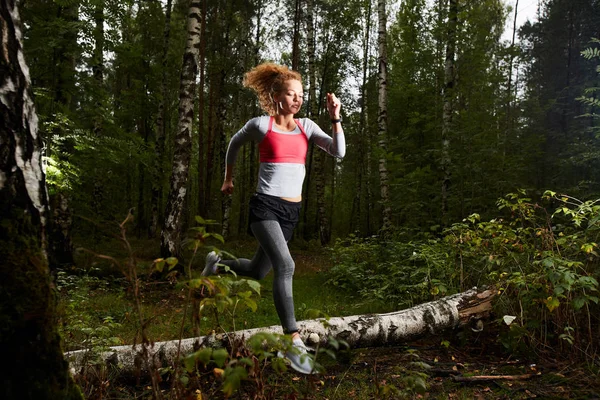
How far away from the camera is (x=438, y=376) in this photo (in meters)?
3.19

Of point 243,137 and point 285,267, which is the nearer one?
point 285,267

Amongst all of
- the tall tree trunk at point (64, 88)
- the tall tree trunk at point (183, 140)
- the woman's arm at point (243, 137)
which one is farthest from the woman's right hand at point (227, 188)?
the tall tree trunk at point (183, 140)

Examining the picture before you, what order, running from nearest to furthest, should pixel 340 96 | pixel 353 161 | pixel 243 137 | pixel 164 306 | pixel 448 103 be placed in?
pixel 243 137 → pixel 164 306 → pixel 448 103 → pixel 340 96 → pixel 353 161

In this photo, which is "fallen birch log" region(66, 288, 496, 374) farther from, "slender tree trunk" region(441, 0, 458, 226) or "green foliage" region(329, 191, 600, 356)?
"slender tree trunk" region(441, 0, 458, 226)

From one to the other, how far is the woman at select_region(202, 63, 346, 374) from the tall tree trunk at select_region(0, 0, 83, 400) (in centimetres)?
170

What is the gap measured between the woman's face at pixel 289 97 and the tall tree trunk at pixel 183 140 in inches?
214

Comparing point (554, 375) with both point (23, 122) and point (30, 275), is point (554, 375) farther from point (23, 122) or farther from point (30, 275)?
point (23, 122)

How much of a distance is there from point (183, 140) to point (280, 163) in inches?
222

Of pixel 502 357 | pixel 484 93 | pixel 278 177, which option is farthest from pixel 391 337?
pixel 484 93

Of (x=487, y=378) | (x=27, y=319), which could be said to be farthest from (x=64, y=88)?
(x=487, y=378)

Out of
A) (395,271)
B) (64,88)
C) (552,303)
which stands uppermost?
(64,88)

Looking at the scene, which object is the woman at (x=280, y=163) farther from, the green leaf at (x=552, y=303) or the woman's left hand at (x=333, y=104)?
Answer: the green leaf at (x=552, y=303)

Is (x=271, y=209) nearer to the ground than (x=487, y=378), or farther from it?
farther from it

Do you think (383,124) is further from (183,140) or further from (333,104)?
(333,104)
